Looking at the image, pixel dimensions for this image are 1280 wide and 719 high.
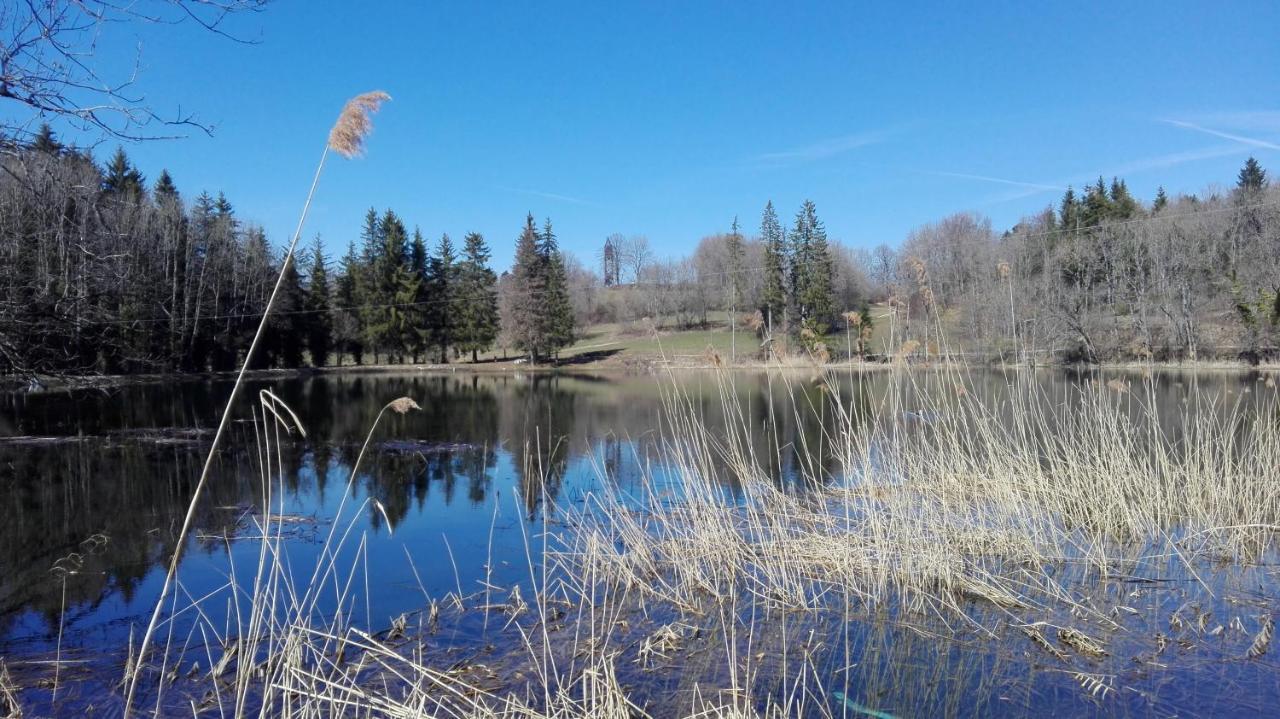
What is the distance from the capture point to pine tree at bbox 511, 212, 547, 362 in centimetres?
4600

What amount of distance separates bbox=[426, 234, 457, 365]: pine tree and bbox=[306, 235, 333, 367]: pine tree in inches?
249

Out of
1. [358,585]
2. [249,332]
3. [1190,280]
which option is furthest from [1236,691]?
[249,332]

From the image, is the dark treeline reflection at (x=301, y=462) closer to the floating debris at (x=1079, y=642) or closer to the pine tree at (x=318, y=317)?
the floating debris at (x=1079, y=642)

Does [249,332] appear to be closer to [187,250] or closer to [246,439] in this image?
[187,250]

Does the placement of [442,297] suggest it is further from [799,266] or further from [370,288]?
[799,266]

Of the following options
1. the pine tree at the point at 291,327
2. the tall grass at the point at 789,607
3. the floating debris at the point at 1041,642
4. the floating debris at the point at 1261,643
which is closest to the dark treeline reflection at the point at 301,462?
the tall grass at the point at 789,607

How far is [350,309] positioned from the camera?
158 feet

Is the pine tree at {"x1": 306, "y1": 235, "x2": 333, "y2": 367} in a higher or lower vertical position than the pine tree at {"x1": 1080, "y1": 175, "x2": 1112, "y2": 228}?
lower

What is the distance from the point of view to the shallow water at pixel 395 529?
4.39 m

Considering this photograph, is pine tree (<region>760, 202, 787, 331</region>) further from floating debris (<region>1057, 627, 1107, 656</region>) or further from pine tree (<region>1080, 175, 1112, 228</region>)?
floating debris (<region>1057, 627, 1107, 656</region>)

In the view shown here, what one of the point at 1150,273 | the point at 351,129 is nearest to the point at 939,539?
the point at 351,129

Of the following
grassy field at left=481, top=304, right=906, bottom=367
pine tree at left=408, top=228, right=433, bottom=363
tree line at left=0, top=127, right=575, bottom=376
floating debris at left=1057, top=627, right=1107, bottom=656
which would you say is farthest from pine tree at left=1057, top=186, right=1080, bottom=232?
floating debris at left=1057, top=627, right=1107, bottom=656

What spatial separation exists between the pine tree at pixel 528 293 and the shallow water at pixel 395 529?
79.6ft

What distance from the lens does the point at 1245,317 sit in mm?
30625
